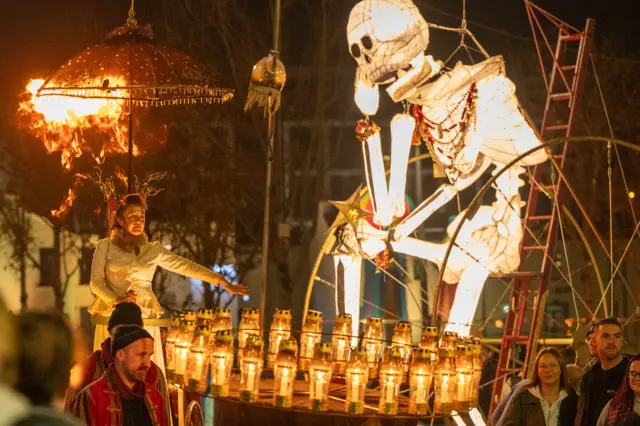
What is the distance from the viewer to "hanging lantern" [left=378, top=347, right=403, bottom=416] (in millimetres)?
6750

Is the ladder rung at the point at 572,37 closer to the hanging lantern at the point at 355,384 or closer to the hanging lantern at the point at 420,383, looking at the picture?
the hanging lantern at the point at 420,383

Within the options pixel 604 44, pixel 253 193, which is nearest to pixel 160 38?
pixel 253 193

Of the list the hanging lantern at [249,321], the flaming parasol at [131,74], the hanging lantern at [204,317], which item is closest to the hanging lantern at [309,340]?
the hanging lantern at [249,321]

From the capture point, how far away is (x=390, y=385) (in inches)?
266

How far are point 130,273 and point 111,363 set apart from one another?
2.95 meters

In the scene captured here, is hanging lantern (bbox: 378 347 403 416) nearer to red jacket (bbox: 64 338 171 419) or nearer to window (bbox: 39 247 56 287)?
red jacket (bbox: 64 338 171 419)

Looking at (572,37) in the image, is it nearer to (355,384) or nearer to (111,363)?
(355,384)

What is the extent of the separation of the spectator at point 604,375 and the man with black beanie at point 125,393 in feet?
8.68

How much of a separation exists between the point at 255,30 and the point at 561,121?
17.4ft

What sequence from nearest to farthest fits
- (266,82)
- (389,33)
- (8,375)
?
1. (8,375)
2. (266,82)
3. (389,33)

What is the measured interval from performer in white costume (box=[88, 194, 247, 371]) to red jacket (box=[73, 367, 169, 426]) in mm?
2762

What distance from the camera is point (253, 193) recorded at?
22062 millimetres

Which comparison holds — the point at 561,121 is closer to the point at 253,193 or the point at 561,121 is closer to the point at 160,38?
the point at 253,193

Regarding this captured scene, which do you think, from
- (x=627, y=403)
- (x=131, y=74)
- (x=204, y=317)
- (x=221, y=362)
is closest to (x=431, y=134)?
(x=131, y=74)
